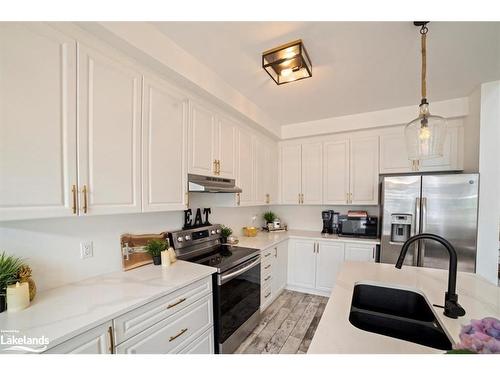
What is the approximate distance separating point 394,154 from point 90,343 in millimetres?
3557

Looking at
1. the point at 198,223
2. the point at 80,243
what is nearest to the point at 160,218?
the point at 198,223

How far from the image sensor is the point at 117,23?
124cm

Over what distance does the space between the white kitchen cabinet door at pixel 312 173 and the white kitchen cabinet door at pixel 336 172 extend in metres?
0.06

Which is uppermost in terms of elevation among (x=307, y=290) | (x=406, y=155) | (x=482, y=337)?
(x=406, y=155)

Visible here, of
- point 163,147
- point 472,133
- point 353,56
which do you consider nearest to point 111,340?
point 163,147

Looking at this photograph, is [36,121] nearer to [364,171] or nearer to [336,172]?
[336,172]

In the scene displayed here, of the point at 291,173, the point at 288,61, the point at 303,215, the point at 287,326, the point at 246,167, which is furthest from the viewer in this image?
the point at 303,215

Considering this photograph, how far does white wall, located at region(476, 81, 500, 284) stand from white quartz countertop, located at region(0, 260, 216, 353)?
8.90 feet

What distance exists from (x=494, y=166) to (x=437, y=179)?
482 millimetres

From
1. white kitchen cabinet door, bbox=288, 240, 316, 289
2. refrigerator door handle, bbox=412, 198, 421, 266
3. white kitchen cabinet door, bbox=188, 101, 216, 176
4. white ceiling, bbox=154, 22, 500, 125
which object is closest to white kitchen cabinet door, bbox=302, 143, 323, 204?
white kitchen cabinet door, bbox=288, 240, 316, 289

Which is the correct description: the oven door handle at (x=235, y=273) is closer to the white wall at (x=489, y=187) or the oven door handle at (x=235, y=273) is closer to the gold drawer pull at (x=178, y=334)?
the gold drawer pull at (x=178, y=334)

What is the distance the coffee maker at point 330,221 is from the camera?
11.0ft

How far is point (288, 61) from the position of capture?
163cm

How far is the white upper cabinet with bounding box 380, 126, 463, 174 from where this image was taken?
2609 mm
